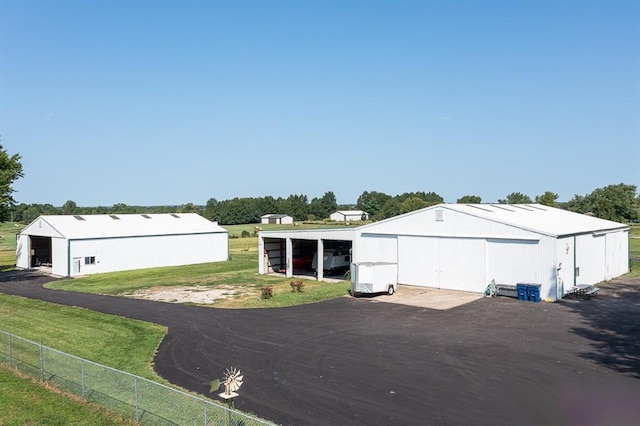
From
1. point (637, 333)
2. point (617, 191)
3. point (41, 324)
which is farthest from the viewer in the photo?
point (617, 191)

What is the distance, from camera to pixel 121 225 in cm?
5238

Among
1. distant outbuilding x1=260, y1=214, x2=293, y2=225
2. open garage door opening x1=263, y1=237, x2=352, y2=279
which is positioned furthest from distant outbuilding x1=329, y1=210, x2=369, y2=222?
open garage door opening x1=263, y1=237, x2=352, y2=279

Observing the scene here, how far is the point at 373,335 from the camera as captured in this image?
69.9ft

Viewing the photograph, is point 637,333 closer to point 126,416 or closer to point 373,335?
point 373,335

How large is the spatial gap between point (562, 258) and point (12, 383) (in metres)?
27.2

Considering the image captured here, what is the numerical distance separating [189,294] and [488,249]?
19.4m

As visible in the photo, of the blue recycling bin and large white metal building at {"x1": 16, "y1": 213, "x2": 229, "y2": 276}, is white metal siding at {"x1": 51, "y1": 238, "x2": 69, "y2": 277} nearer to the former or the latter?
large white metal building at {"x1": 16, "y1": 213, "x2": 229, "y2": 276}

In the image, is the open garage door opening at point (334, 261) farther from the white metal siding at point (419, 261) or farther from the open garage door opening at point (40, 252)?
the open garage door opening at point (40, 252)

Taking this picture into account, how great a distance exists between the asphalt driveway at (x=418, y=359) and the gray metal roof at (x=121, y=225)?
2256 centimetres

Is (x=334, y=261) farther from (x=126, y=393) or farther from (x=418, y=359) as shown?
(x=126, y=393)

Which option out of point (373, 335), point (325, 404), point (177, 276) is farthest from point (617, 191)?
point (325, 404)

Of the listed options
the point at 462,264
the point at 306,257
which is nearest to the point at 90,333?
the point at 462,264

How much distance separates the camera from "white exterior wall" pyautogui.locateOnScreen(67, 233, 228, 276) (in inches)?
1839

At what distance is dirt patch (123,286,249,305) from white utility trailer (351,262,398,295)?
25.0 ft
